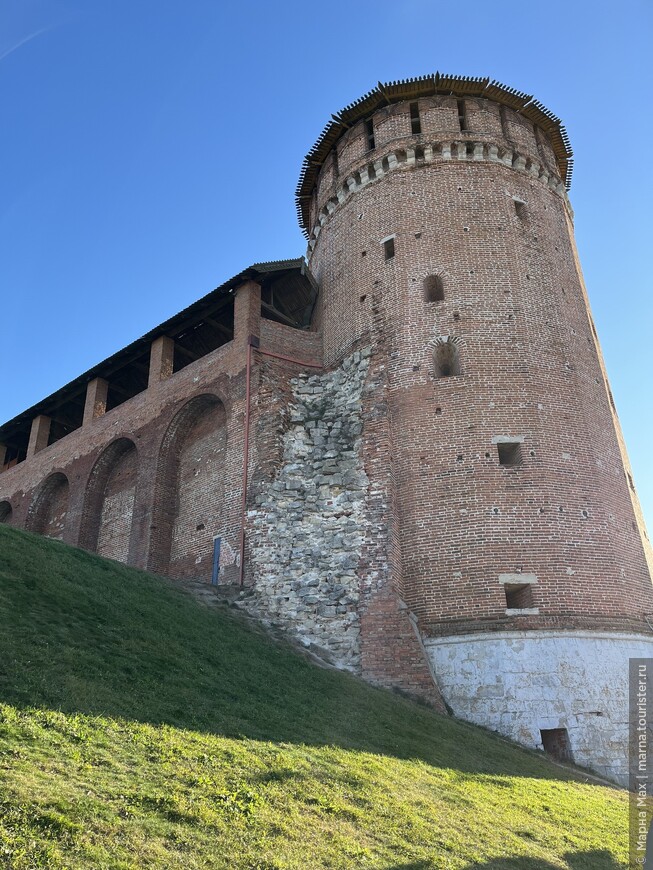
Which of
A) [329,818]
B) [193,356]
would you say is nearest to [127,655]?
[329,818]

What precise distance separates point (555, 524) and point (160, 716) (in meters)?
9.81

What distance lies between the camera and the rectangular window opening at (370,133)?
71.3 ft

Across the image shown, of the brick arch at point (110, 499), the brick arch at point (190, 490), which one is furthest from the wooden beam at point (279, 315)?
the brick arch at point (110, 499)

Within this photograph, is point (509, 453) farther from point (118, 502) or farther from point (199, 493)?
point (118, 502)

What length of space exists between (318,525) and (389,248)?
8.34 meters

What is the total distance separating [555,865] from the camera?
22.7 ft

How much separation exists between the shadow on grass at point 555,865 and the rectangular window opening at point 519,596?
6.50 metres

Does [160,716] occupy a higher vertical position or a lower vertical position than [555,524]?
lower

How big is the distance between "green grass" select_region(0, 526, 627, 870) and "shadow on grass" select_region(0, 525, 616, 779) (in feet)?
0.11

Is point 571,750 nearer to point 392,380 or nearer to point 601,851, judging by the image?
point 601,851

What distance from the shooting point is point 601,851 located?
768 centimetres

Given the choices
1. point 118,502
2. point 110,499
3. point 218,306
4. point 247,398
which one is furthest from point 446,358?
point 110,499

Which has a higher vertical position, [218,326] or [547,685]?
[218,326]

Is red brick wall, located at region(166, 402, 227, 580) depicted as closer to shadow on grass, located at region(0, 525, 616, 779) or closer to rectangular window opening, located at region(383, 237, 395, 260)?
shadow on grass, located at region(0, 525, 616, 779)
